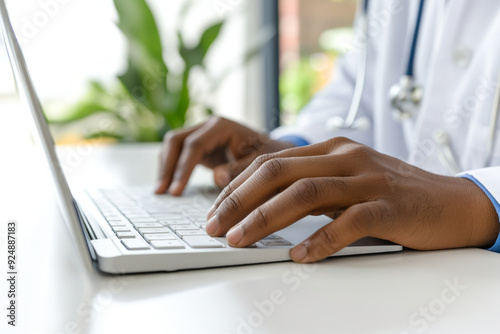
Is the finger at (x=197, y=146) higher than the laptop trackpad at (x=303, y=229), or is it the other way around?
the laptop trackpad at (x=303, y=229)

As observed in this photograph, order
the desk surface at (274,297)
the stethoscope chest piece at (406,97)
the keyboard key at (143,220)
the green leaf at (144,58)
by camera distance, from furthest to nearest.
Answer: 1. the green leaf at (144,58)
2. the stethoscope chest piece at (406,97)
3. the keyboard key at (143,220)
4. the desk surface at (274,297)

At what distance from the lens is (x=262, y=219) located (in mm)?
423

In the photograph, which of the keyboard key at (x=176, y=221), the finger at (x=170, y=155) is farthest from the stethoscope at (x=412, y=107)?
the keyboard key at (x=176, y=221)

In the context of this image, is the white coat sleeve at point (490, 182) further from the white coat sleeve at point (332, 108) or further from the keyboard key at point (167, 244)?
the white coat sleeve at point (332, 108)

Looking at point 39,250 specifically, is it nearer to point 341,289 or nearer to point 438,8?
point 341,289

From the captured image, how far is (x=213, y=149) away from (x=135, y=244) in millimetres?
494

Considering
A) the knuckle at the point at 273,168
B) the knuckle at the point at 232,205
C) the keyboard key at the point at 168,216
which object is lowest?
the keyboard key at the point at 168,216

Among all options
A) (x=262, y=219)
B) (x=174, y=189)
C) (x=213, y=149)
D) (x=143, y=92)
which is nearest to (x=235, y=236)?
(x=262, y=219)

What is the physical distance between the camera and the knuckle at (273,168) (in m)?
0.45

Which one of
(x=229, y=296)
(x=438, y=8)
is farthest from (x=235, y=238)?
(x=438, y=8)

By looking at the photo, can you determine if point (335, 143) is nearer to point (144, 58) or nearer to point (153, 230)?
point (153, 230)

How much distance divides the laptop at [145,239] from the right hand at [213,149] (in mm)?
249

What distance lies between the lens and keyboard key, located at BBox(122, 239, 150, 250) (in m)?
0.40

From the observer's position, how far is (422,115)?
0.78 m
